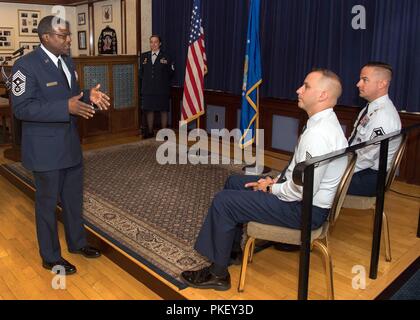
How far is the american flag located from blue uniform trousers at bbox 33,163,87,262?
290 centimetres

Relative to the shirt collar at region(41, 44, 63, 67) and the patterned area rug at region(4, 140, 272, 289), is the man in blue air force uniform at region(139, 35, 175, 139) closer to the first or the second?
the patterned area rug at region(4, 140, 272, 289)

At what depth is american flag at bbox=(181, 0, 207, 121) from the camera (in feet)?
17.8

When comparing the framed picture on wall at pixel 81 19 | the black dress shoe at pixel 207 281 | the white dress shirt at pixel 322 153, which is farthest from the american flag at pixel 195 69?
the framed picture on wall at pixel 81 19

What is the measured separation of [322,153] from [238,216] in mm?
547

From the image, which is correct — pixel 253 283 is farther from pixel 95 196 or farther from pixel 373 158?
pixel 95 196

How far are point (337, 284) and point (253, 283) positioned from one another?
1.65 ft

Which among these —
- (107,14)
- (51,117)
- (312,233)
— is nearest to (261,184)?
(312,233)

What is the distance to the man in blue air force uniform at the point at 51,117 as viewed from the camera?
243 cm

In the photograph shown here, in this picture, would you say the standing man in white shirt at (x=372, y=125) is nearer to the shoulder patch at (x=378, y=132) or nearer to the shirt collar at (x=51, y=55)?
the shoulder patch at (x=378, y=132)

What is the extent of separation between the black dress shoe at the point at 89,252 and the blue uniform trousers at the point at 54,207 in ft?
0.10

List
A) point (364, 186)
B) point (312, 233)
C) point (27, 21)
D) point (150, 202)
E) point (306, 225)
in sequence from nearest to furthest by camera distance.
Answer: point (306, 225), point (312, 233), point (364, 186), point (150, 202), point (27, 21)

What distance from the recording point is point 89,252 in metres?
2.96

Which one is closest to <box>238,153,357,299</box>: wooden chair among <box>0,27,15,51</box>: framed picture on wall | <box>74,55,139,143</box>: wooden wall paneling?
<box>74,55,139,143</box>: wooden wall paneling

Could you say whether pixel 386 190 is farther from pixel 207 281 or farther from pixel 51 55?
pixel 51 55
